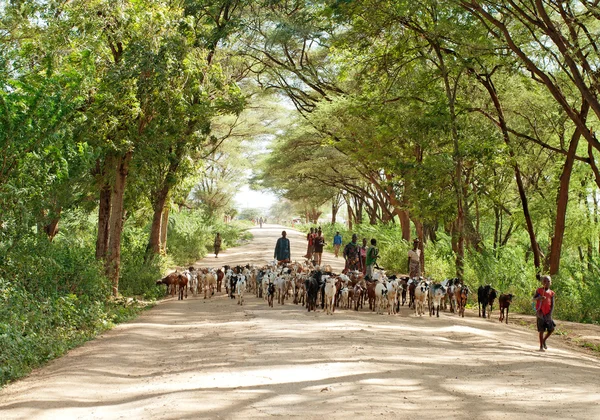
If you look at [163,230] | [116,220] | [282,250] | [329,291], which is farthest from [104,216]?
[163,230]

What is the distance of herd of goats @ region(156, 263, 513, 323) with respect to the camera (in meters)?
13.6

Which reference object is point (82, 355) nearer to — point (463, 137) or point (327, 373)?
point (327, 373)

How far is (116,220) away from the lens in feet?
50.9

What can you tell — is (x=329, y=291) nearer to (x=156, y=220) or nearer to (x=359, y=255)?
(x=359, y=255)

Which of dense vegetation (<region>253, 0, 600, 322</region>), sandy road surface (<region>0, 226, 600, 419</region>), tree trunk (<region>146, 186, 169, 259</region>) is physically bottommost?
sandy road surface (<region>0, 226, 600, 419</region>)

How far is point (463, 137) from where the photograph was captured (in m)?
17.8

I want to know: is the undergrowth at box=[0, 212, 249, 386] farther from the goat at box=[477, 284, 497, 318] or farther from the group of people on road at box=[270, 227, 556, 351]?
the goat at box=[477, 284, 497, 318]

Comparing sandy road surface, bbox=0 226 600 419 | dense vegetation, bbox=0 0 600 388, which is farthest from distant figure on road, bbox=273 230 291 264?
sandy road surface, bbox=0 226 600 419

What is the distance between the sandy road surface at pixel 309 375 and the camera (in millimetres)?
6309

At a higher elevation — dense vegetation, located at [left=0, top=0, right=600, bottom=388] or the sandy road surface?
dense vegetation, located at [left=0, top=0, right=600, bottom=388]

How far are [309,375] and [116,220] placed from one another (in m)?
9.16

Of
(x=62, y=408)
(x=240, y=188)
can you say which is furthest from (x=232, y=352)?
(x=240, y=188)

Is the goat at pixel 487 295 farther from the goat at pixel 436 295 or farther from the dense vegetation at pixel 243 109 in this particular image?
the dense vegetation at pixel 243 109

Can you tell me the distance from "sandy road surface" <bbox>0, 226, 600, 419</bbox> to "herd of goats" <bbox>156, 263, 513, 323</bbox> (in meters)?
1.37
